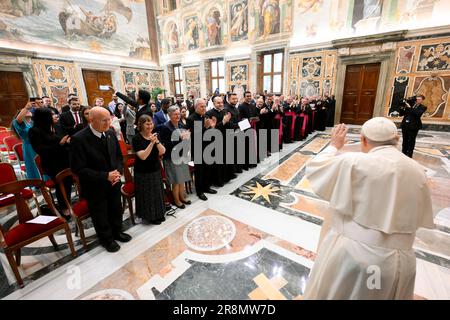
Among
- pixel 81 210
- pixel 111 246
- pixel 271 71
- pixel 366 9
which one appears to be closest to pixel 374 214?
pixel 111 246

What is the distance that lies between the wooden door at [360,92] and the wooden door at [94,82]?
13939 mm

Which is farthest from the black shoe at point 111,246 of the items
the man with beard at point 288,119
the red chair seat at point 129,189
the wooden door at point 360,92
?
the wooden door at point 360,92

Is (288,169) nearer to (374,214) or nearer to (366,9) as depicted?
(374,214)

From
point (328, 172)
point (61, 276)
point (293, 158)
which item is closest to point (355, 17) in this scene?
point (293, 158)

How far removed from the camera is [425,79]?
8.52 meters

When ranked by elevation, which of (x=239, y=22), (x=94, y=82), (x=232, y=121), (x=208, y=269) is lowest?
(x=208, y=269)

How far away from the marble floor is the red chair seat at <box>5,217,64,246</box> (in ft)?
1.62

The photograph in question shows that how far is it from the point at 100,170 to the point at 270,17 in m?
12.3

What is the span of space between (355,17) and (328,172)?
11.2m

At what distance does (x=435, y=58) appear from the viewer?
8.22 m

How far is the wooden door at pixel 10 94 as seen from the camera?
9875 mm

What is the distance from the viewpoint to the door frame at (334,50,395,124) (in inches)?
358

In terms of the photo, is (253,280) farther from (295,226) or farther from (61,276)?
(61,276)

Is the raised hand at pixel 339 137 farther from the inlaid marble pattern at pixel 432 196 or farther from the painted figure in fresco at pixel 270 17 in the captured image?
the painted figure in fresco at pixel 270 17
